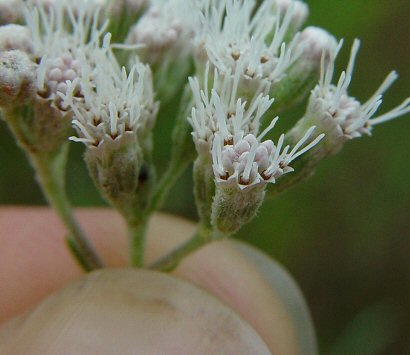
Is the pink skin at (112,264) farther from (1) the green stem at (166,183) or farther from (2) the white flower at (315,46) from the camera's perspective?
(2) the white flower at (315,46)

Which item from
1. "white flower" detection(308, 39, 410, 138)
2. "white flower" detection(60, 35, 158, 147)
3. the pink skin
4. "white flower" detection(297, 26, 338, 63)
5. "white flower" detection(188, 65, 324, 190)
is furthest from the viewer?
the pink skin

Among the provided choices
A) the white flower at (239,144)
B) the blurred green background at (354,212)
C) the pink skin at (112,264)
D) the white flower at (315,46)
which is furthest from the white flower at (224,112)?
the blurred green background at (354,212)

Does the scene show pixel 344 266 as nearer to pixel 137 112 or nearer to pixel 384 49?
pixel 384 49

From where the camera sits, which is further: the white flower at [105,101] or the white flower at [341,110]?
the white flower at [341,110]

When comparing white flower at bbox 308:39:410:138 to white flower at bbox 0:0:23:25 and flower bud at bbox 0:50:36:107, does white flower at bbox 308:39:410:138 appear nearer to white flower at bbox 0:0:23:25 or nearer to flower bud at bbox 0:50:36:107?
flower bud at bbox 0:50:36:107

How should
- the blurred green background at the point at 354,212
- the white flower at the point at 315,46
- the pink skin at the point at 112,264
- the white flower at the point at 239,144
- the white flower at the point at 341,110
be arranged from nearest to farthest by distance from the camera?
the white flower at the point at 239,144, the white flower at the point at 341,110, the white flower at the point at 315,46, the pink skin at the point at 112,264, the blurred green background at the point at 354,212

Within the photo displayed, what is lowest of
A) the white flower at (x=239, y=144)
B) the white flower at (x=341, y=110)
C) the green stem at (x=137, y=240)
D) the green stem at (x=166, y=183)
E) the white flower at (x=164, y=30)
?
the green stem at (x=137, y=240)

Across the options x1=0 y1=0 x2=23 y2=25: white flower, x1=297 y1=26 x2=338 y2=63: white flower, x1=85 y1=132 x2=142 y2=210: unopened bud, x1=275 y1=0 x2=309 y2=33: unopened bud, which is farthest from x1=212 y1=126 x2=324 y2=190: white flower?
x1=0 y1=0 x2=23 y2=25: white flower
